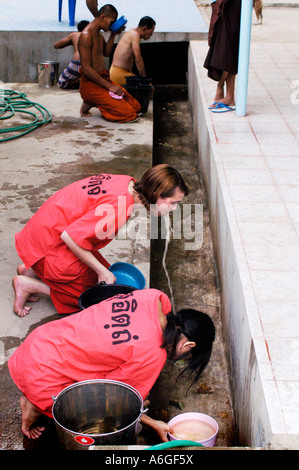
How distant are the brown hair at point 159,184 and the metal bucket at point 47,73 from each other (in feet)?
20.8

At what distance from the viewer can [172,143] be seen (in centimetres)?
809

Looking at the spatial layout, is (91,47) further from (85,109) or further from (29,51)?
(29,51)

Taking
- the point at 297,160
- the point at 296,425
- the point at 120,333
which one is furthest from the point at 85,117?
the point at 296,425

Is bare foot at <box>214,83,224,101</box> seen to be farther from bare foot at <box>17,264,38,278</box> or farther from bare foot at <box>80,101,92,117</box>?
bare foot at <box>17,264,38,278</box>

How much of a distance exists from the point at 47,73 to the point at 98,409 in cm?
722

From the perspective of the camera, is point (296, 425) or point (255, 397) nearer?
point (296, 425)

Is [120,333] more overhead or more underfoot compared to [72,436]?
more overhead

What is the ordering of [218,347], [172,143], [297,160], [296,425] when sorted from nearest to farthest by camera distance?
[296,425]
[218,347]
[297,160]
[172,143]

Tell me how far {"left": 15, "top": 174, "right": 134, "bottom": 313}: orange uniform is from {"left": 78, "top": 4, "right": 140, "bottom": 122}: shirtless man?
3.73 meters

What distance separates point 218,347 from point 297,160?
6.37 ft

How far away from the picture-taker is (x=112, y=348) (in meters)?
2.45

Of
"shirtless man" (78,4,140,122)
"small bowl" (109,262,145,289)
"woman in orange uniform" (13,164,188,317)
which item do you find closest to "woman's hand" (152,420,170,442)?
"woman in orange uniform" (13,164,188,317)

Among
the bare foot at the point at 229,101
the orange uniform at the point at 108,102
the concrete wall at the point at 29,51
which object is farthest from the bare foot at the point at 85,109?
the concrete wall at the point at 29,51

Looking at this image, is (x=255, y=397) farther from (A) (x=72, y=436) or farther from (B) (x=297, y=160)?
(B) (x=297, y=160)
